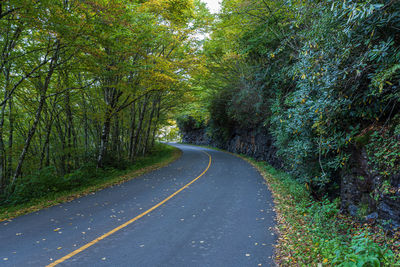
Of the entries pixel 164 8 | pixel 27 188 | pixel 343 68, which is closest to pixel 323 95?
pixel 343 68

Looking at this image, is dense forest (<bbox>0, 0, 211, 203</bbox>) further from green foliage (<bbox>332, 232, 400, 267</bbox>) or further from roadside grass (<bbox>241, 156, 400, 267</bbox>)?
green foliage (<bbox>332, 232, 400, 267</bbox>)

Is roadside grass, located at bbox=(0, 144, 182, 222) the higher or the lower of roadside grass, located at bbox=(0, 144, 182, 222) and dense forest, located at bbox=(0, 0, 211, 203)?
the lower

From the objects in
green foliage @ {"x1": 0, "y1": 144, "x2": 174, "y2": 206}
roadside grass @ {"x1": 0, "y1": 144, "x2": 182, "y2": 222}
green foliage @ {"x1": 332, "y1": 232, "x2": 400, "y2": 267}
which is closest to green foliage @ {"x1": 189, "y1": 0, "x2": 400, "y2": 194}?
green foliage @ {"x1": 332, "y1": 232, "x2": 400, "y2": 267}

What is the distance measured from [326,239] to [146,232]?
3.80m

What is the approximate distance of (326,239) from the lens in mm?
4473

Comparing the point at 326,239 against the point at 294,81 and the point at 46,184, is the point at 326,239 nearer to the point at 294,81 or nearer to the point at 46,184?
the point at 294,81

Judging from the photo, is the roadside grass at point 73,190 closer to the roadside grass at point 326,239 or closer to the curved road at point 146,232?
the curved road at point 146,232

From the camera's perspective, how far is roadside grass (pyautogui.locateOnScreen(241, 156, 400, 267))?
3.26 m

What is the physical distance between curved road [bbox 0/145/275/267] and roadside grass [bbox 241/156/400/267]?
363 millimetres

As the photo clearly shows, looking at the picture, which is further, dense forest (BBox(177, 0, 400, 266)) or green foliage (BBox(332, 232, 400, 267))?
dense forest (BBox(177, 0, 400, 266))

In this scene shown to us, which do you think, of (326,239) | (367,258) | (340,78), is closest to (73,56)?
(340,78)

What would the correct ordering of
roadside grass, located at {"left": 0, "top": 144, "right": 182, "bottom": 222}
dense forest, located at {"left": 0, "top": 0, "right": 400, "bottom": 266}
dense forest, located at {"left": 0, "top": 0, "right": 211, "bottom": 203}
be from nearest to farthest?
dense forest, located at {"left": 0, "top": 0, "right": 400, "bottom": 266} < roadside grass, located at {"left": 0, "top": 144, "right": 182, "bottom": 222} < dense forest, located at {"left": 0, "top": 0, "right": 211, "bottom": 203}

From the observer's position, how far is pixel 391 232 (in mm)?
4215

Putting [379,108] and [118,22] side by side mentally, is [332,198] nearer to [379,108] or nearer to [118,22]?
[379,108]
